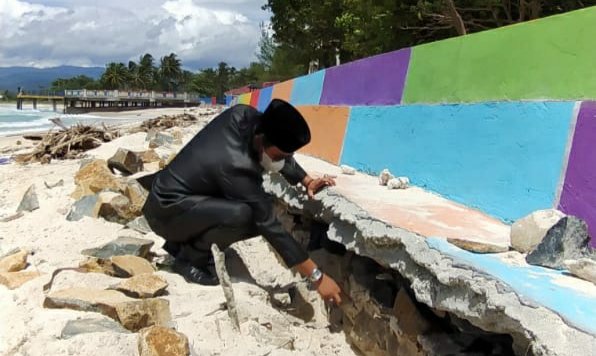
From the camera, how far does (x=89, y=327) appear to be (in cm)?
271

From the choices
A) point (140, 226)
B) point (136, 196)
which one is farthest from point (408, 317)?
point (136, 196)

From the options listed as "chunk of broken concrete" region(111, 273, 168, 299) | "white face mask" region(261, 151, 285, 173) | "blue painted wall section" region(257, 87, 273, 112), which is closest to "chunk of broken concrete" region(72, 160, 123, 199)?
"chunk of broken concrete" region(111, 273, 168, 299)

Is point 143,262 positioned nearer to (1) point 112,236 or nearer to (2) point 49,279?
(2) point 49,279

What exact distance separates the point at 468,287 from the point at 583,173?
Answer: 1.00 meters

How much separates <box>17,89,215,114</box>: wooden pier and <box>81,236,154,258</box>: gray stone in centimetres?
6325

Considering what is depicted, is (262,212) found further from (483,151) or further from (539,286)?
(539,286)

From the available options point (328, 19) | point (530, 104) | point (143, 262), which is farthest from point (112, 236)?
point (328, 19)

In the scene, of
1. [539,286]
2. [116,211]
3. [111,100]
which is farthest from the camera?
[111,100]

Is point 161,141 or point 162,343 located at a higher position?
point 162,343

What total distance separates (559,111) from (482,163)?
1.95 feet

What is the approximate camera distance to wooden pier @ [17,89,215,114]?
6494 cm

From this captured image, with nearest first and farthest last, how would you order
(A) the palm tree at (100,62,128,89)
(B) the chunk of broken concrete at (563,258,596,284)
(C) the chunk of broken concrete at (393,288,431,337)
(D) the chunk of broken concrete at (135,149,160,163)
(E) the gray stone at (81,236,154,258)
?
1. (B) the chunk of broken concrete at (563,258,596,284)
2. (C) the chunk of broken concrete at (393,288,431,337)
3. (E) the gray stone at (81,236,154,258)
4. (D) the chunk of broken concrete at (135,149,160,163)
5. (A) the palm tree at (100,62,128,89)

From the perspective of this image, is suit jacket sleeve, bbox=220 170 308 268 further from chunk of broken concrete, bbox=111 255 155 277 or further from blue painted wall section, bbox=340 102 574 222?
blue painted wall section, bbox=340 102 574 222

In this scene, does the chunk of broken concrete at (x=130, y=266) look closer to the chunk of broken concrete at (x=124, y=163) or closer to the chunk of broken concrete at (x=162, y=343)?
the chunk of broken concrete at (x=162, y=343)
